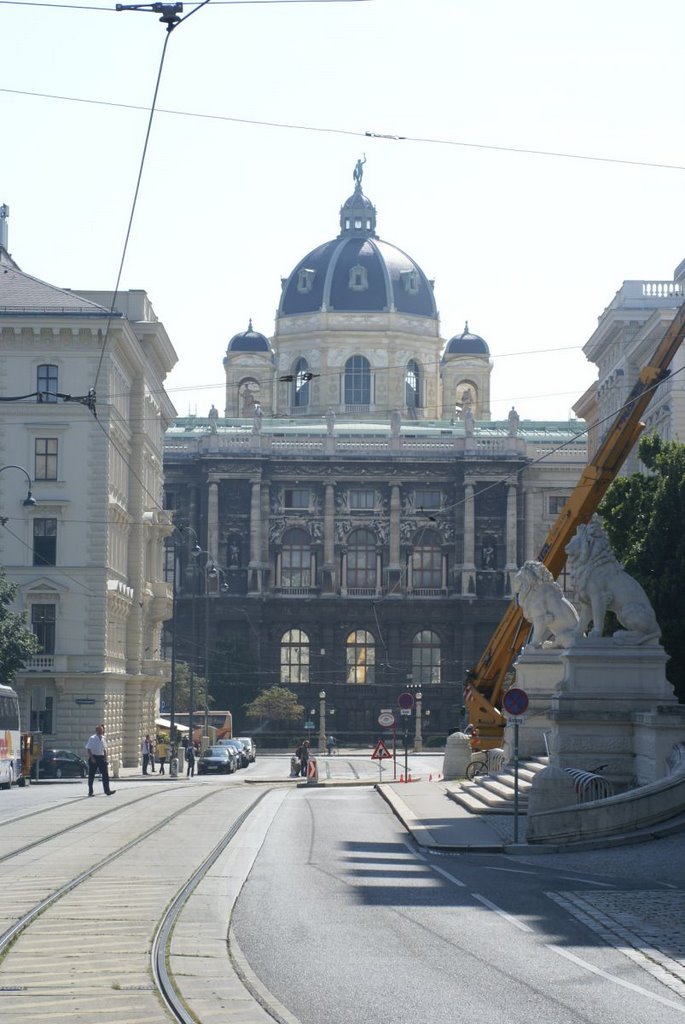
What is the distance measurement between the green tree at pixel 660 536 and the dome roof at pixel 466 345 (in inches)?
4411

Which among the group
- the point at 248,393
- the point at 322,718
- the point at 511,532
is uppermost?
the point at 248,393

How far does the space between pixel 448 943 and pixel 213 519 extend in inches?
4800

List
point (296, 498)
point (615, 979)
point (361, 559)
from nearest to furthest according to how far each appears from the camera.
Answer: point (615, 979) < point (361, 559) < point (296, 498)

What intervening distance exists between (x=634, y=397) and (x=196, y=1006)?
28.4 metres

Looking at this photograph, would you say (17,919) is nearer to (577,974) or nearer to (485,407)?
(577,974)

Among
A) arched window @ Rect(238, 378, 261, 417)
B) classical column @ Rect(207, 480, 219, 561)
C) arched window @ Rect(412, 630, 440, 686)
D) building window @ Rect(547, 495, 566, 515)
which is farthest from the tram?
arched window @ Rect(238, 378, 261, 417)

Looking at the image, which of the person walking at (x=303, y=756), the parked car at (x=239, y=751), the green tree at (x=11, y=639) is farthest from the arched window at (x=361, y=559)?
the green tree at (x=11, y=639)

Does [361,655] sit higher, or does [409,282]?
[409,282]

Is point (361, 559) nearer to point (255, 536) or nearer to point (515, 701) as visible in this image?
point (255, 536)

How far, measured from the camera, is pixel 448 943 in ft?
53.7

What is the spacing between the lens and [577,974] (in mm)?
14656

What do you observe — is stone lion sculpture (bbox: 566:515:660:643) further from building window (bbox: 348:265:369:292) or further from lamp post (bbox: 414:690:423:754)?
building window (bbox: 348:265:369:292)

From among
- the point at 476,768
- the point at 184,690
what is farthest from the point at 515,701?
the point at 184,690

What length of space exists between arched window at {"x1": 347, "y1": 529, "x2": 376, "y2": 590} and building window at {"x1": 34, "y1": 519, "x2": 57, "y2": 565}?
6742 cm
